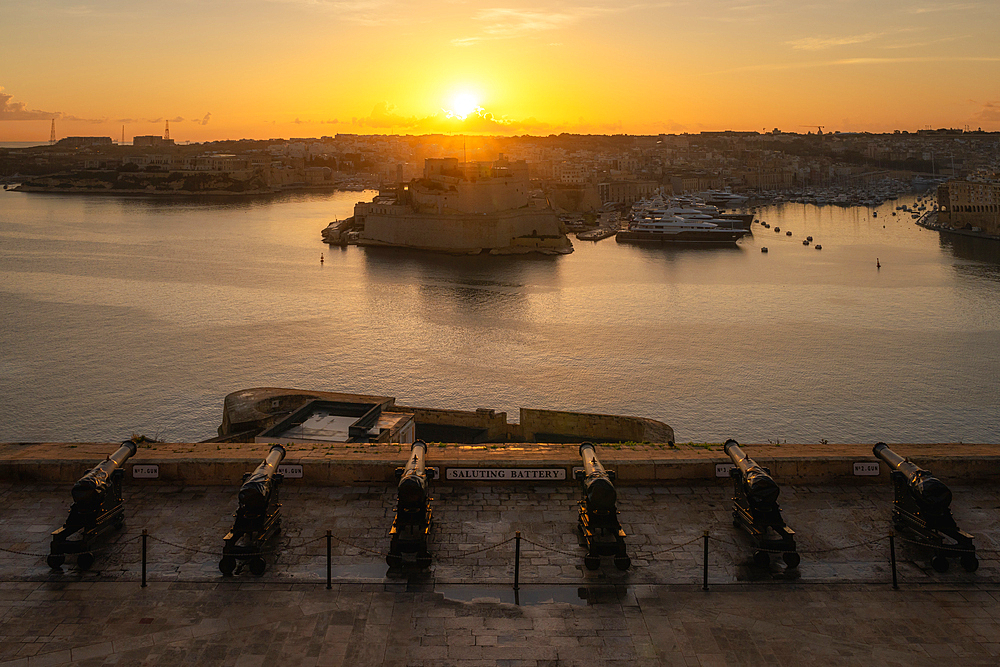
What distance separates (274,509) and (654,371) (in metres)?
14.2

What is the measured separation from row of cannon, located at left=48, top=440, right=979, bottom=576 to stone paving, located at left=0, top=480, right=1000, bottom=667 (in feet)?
0.29

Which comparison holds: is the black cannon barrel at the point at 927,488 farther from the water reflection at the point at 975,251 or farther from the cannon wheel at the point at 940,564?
the water reflection at the point at 975,251

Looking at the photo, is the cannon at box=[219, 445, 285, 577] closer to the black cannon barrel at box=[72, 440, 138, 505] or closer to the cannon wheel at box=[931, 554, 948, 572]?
the black cannon barrel at box=[72, 440, 138, 505]

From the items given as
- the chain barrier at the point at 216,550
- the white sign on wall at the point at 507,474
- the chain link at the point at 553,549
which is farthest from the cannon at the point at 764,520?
the chain barrier at the point at 216,550

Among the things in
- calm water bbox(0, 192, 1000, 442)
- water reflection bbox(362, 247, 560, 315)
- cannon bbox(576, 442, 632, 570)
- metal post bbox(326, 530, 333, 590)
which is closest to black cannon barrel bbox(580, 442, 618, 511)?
cannon bbox(576, 442, 632, 570)

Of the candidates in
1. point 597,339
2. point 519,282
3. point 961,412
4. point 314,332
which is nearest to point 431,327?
point 314,332

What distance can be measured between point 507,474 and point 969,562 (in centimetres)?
267

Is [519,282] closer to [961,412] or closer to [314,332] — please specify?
[314,332]

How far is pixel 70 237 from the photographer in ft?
147

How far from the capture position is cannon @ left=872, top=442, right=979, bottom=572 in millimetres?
4211

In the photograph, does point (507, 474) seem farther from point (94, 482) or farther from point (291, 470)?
point (94, 482)

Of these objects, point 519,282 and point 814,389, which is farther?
point 519,282

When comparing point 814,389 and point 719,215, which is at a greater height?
point 719,215

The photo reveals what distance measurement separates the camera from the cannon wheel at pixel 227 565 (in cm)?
419
